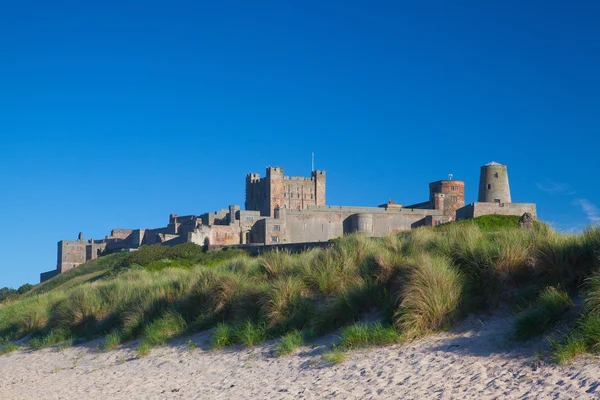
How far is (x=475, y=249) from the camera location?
10.8 meters

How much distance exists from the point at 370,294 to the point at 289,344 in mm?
1539

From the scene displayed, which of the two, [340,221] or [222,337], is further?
[340,221]

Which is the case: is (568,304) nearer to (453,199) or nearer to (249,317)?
(249,317)

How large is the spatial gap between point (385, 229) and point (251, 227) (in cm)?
1021

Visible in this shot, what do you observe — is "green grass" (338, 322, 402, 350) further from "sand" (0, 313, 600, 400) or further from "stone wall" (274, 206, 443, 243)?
"stone wall" (274, 206, 443, 243)

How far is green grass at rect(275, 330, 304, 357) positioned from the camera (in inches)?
412

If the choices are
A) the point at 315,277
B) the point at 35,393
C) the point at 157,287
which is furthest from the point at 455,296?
Result: the point at 157,287

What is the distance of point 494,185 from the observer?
49719 millimetres

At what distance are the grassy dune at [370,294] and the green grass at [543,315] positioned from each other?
13mm

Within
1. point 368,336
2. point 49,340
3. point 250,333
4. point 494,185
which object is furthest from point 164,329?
point 494,185

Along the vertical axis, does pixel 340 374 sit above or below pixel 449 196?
below

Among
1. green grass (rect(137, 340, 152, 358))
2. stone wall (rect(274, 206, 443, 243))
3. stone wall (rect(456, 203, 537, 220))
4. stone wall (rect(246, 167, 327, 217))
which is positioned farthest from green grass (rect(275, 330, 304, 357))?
stone wall (rect(246, 167, 327, 217))

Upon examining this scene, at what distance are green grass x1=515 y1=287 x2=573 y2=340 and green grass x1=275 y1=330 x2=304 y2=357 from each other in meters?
3.36

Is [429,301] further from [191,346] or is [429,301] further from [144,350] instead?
[144,350]
